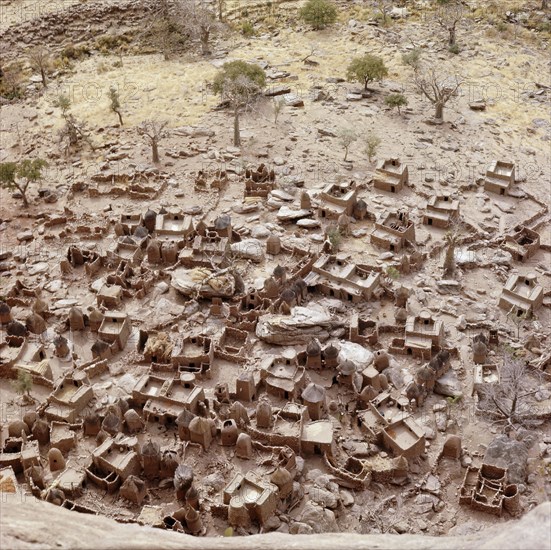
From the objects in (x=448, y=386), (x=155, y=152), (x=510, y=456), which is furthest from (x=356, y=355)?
(x=155, y=152)

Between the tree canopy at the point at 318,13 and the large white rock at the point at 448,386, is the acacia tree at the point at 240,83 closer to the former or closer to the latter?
the tree canopy at the point at 318,13

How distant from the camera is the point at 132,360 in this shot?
85.7ft

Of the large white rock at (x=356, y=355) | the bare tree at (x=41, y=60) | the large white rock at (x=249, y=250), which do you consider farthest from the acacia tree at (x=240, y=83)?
the large white rock at (x=356, y=355)

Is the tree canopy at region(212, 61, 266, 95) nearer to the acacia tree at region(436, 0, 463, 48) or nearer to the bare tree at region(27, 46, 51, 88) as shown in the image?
the bare tree at region(27, 46, 51, 88)

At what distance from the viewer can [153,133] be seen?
40.0m

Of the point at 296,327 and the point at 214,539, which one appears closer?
the point at 214,539

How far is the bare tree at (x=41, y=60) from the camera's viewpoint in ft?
159

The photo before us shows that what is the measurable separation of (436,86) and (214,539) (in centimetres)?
3527

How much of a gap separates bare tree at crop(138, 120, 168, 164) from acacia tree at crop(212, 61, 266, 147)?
3.81m

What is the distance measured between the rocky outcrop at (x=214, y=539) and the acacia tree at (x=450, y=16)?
140 feet

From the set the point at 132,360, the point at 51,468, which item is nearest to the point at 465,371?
the point at 132,360

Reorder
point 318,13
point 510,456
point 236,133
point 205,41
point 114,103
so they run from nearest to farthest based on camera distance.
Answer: point 510,456
point 236,133
point 114,103
point 205,41
point 318,13

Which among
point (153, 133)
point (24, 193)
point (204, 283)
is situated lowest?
point (24, 193)

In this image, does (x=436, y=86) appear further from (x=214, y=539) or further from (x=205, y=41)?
(x=214, y=539)
